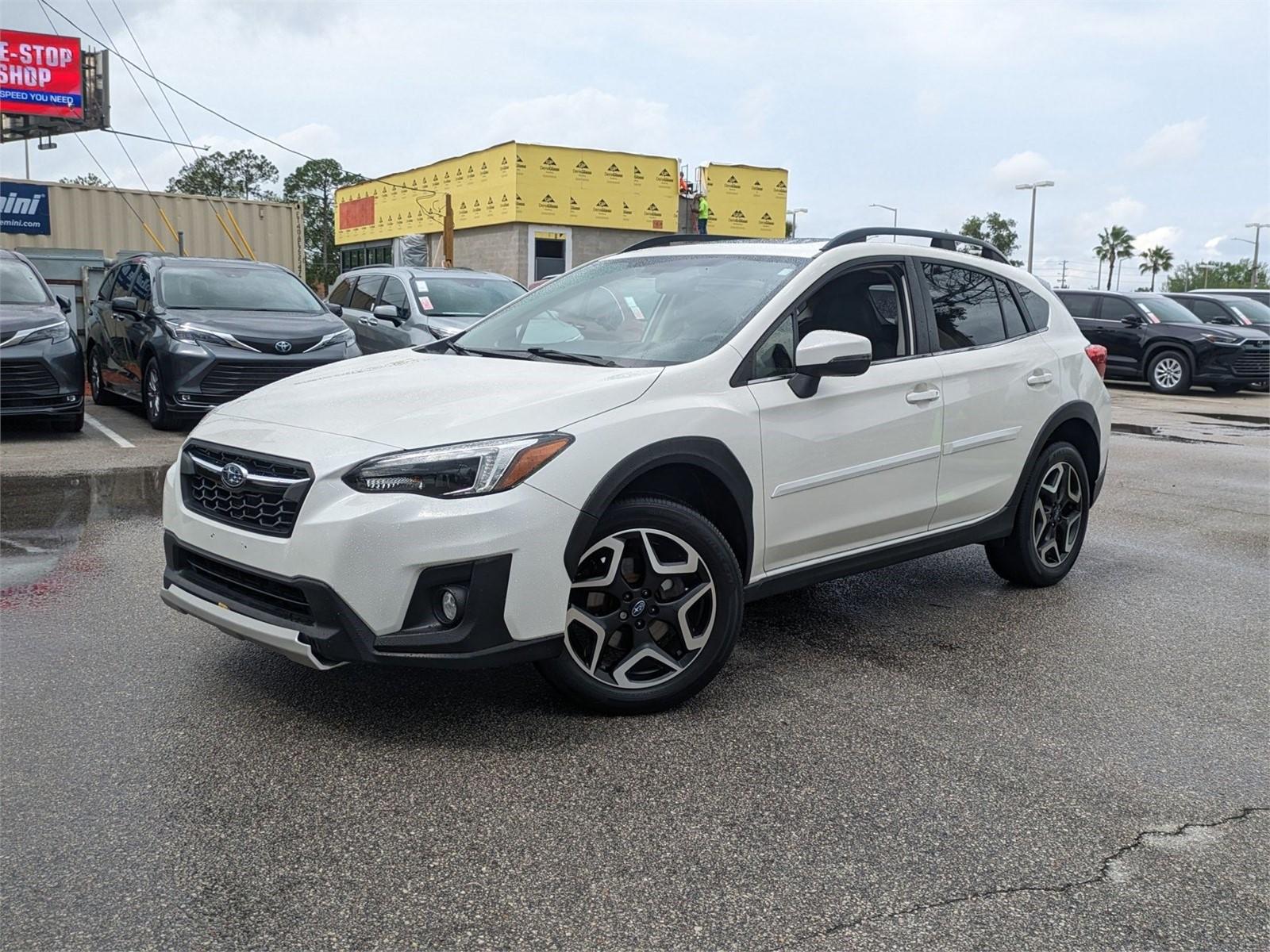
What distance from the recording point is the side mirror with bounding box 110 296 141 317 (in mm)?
11070

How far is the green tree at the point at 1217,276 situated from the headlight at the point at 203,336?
76.2 metres

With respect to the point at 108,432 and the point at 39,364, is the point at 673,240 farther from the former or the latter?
the point at 108,432

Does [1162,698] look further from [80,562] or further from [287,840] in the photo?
[80,562]

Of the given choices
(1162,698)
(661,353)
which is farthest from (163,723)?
(1162,698)

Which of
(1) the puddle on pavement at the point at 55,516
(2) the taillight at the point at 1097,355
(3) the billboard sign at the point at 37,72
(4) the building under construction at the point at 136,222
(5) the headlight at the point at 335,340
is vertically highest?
(3) the billboard sign at the point at 37,72

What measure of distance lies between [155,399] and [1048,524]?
8.39 m

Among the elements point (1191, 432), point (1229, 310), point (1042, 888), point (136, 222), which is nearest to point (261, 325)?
point (1042, 888)

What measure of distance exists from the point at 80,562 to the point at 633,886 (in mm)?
4250

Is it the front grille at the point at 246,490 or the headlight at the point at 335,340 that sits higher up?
the headlight at the point at 335,340

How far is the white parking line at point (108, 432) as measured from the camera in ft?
33.6

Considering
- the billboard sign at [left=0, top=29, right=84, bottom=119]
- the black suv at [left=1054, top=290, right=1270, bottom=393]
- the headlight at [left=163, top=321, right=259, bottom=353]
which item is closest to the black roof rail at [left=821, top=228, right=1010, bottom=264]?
the headlight at [left=163, top=321, right=259, bottom=353]

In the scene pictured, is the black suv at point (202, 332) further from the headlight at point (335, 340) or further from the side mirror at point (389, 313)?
the side mirror at point (389, 313)

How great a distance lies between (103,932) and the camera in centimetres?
265

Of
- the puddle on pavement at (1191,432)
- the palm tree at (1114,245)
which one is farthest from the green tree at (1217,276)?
the puddle on pavement at (1191,432)
